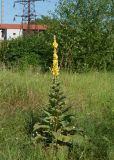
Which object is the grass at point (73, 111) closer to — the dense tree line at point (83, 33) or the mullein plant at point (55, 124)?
the mullein plant at point (55, 124)

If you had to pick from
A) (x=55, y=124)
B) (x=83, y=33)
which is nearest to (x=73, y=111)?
(x=55, y=124)

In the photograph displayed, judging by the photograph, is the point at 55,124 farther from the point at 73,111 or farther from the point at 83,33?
the point at 83,33

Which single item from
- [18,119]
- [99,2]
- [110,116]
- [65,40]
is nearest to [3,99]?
[18,119]

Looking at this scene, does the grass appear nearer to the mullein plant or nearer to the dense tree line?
the mullein plant

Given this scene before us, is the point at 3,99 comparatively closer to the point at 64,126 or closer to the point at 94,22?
the point at 64,126

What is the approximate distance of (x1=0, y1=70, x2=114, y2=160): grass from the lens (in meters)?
6.92

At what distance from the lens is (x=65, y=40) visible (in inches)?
830

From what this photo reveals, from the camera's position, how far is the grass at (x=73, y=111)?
692cm

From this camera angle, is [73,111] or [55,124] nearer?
[55,124]

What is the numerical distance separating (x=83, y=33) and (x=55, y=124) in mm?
14010

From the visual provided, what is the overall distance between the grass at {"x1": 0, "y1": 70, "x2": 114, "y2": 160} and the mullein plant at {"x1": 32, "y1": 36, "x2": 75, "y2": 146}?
0.16m

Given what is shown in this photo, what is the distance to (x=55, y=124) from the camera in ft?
23.6

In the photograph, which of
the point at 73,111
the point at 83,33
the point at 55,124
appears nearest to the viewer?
the point at 55,124

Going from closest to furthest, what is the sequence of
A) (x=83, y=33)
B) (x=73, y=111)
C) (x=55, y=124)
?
(x=55, y=124) → (x=73, y=111) → (x=83, y=33)
